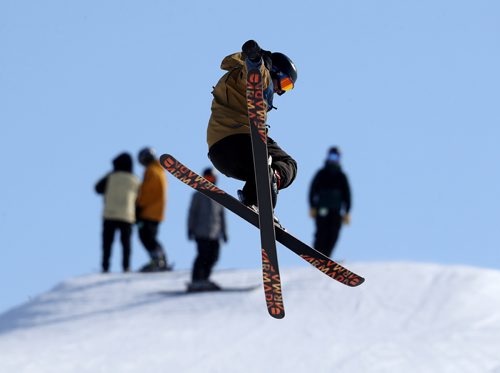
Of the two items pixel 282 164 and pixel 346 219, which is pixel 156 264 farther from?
pixel 282 164

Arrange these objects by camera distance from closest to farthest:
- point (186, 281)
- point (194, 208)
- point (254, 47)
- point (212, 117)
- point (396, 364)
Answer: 1. point (254, 47)
2. point (212, 117)
3. point (396, 364)
4. point (194, 208)
5. point (186, 281)

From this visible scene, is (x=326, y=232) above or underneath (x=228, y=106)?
above

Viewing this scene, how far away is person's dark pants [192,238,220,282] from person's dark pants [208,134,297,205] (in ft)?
22.2

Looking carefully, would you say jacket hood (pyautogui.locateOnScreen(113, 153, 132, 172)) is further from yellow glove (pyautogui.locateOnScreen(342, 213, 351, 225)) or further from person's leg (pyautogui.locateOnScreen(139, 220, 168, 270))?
yellow glove (pyautogui.locateOnScreen(342, 213, 351, 225))

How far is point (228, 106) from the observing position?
707 cm

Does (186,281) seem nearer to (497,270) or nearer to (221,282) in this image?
(221,282)

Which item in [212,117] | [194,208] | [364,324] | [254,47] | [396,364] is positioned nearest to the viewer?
[254,47]

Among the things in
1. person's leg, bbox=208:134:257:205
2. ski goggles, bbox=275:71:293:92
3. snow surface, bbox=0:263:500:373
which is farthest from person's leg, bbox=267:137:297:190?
snow surface, bbox=0:263:500:373

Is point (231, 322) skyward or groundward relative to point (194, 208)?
groundward

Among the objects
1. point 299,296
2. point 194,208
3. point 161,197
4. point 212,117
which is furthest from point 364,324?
point 212,117

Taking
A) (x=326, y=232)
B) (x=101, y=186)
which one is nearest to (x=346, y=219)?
(x=326, y=232)

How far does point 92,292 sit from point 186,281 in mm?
1241

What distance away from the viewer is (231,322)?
13.3m

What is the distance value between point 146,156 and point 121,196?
2.06ft
